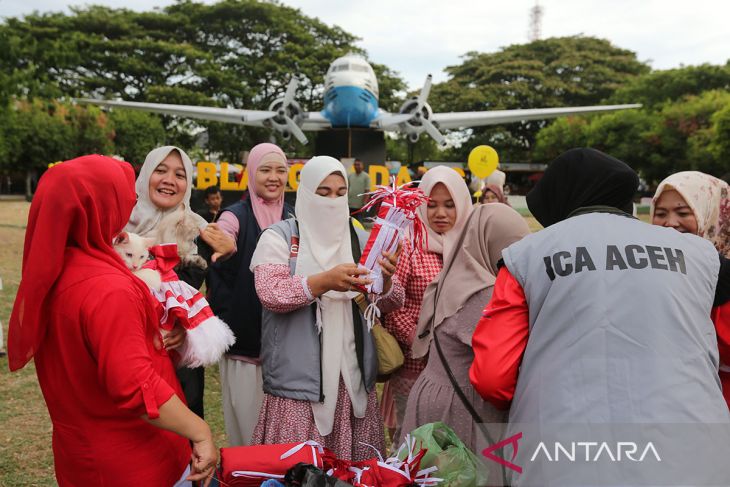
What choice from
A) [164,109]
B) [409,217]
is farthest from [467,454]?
[164,109]

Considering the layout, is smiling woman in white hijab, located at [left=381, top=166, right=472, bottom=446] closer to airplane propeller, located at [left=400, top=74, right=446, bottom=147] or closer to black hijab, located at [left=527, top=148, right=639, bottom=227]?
black hijab, located at [left=527, top=148, right=639, bottom=227]

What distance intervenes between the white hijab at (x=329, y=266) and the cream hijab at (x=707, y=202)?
1359 mm

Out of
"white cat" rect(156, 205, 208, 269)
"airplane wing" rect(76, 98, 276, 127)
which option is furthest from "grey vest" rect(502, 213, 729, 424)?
"airplane wing" rect(76, 98, 276, 127)

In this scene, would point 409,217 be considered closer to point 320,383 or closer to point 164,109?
point 320,383

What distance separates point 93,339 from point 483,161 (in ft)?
26.9

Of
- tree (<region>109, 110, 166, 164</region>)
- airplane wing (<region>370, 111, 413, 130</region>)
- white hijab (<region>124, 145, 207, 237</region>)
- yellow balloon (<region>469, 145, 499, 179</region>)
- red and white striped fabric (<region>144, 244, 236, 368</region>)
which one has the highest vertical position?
tree (<region>109, 110, 166, 164</region>)

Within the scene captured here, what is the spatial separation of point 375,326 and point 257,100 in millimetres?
30791

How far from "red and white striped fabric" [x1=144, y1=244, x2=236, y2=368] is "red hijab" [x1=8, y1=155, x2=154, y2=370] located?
1.71ft

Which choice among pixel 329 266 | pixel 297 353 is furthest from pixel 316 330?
pixel 329 266

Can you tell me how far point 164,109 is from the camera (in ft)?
68.8

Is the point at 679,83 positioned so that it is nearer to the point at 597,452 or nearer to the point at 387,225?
the point at 387,225

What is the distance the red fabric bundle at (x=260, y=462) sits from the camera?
5.26 feet

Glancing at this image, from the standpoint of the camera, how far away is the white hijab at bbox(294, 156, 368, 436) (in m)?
2.25

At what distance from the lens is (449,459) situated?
5.23 feet
